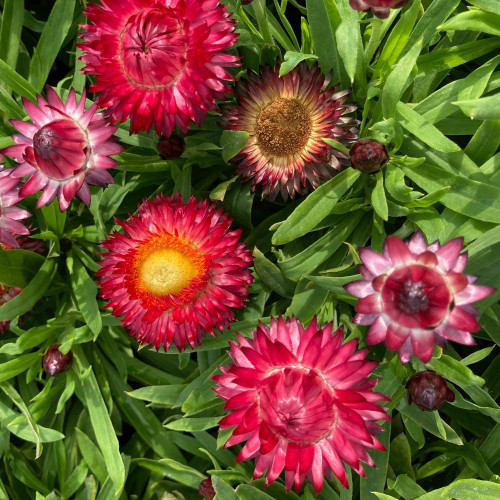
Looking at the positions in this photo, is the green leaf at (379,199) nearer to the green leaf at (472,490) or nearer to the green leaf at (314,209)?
the green leaf at (314,209)

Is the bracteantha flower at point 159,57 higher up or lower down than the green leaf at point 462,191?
higher up

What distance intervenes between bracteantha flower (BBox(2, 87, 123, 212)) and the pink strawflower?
0.61 m

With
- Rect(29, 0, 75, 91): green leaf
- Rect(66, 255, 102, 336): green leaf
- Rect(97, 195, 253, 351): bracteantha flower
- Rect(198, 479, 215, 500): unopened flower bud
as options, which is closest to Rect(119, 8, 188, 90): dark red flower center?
Rect(97, 195, 253, 351): bracteantha flower

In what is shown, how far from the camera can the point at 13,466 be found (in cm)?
205

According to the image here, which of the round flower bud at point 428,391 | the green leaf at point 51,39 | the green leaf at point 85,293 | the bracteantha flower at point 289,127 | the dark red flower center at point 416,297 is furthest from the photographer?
the green leaf at point 51,39

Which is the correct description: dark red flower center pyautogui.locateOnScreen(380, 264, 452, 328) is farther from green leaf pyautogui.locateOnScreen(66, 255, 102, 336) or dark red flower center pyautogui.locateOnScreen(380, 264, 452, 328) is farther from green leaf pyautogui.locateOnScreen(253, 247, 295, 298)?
green leaf pyautogui.locateOnScreen(66, 255, 102, 336)

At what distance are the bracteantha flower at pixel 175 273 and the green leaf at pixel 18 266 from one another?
12.9 inches

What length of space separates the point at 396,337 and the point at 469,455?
2.33 feet

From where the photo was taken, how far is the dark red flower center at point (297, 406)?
121cm

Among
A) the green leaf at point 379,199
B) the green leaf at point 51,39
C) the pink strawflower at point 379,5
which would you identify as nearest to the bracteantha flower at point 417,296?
the green leaf at point 379,199

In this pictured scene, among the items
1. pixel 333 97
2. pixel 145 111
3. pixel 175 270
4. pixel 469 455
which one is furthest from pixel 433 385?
pixel 145 111

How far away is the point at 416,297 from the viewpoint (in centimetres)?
116

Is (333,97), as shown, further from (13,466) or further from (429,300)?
(13,466)

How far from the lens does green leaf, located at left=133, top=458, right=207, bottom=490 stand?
1.92m
